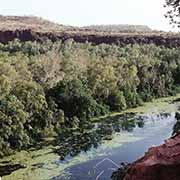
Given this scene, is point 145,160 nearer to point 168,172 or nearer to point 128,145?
point 168,172

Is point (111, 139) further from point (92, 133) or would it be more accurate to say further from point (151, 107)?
point (151, 107)

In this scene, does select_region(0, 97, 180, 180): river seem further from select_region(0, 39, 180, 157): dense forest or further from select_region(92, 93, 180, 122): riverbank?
select_region(0, 39, 180, 157): dense forest

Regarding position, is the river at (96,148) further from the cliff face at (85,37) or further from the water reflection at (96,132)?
the cliff face at (85,37)

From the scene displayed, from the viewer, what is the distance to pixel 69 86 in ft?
131

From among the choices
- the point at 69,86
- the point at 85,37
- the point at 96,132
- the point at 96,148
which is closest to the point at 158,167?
the point at 96,148

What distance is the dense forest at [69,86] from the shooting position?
107ft

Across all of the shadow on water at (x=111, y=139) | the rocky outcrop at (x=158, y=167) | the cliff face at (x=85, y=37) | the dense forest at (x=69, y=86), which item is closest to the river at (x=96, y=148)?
the shadow on water at (x=111, y=139)

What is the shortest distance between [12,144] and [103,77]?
1583 cm

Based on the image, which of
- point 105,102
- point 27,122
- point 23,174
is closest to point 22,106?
point 27,122

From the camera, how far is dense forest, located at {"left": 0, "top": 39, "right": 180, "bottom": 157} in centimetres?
3259

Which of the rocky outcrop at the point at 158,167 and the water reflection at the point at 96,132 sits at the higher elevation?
the rocky outcrop at the point at 158,167

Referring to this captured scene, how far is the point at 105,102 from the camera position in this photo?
4459 centimetres

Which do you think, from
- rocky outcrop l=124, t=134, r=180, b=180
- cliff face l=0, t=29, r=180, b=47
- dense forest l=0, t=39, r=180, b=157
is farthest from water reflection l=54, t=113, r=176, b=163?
cliff face l=0, t=29, r=180, b=47

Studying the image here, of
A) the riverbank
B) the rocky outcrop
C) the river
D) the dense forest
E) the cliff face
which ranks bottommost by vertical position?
the riverbank
